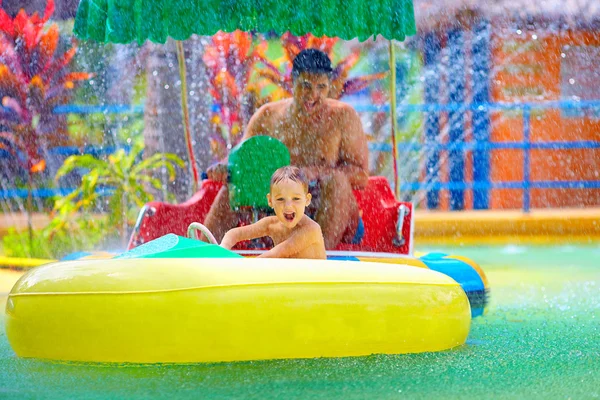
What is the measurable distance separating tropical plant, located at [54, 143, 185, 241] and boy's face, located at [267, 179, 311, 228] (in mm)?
3635

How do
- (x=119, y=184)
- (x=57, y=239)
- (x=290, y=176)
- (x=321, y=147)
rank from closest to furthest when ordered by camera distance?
1. (x=290, y=176)
2. (x=321, y=147)
3. (x=57, y=239)
4. (x=119, y=184)

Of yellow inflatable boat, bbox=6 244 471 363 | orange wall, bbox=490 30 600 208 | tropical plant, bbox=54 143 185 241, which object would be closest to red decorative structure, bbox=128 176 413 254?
yellow inflatable boat, bbox=6 244 471 363

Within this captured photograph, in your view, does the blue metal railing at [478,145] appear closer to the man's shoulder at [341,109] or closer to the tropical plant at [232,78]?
the tropical plant at [232,78]

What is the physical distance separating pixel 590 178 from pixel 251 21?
6676 mm

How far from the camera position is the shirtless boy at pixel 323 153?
4.73m

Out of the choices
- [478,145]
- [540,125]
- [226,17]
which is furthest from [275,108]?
[540,125]

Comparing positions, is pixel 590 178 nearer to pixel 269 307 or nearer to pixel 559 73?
pixel 559 73

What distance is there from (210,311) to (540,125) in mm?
8318

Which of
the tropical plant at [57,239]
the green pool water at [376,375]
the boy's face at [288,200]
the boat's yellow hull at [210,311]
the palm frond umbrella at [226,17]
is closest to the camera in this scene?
the green pool water at [376,375]

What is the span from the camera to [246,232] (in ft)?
13.3

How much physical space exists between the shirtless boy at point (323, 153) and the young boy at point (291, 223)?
70 centimetres

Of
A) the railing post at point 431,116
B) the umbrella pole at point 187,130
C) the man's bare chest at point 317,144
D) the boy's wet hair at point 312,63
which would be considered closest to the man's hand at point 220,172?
the umbrella pole at point 187,130

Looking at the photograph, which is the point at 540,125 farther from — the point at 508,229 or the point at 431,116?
the point at 508,229

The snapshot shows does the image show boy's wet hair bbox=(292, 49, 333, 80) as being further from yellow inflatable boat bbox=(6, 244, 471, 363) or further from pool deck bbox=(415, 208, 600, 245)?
pool deck bbox=(415, 208, 600, 245)
